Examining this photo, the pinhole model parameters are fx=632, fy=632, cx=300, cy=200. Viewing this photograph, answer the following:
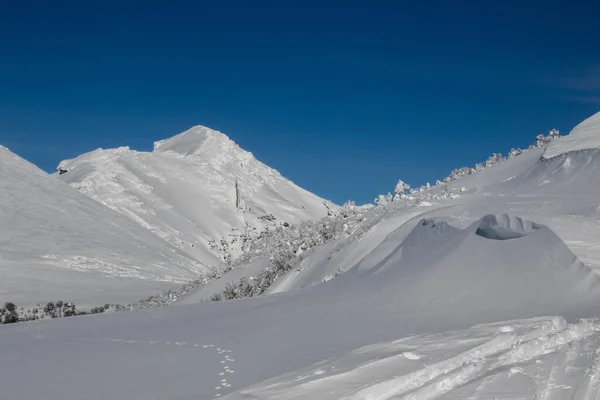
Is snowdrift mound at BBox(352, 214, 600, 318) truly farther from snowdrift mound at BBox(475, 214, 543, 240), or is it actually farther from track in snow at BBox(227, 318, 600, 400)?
track in snow at BBox(227, 318, 600, 400)

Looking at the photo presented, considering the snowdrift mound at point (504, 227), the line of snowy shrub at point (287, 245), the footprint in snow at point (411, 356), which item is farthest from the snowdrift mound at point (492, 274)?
the line of snowy shrub at point (287, 245)

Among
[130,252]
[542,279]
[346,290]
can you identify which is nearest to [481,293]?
[542,279]

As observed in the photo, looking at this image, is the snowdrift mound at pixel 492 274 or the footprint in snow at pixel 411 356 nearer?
the footprint in snow at pixel 411 356

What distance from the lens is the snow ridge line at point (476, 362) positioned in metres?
6.31

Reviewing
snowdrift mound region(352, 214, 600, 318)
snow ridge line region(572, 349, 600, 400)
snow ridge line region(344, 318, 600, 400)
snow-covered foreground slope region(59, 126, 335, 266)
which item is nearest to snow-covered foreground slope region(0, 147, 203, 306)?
snowdrift mound region(352, 214, 600, 318)

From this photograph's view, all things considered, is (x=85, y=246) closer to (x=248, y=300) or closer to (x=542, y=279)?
(x=248, y=300)

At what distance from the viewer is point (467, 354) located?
738 centimetres

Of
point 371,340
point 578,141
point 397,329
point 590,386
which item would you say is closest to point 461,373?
point 590,386

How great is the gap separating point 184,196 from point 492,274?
478 ft

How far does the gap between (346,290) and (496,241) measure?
10.6ft

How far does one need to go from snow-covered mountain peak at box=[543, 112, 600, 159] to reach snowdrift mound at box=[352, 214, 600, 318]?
7977 millimetres

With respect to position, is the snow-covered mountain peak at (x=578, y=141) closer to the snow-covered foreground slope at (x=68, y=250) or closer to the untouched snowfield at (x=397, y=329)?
the untouched snowfield at (x=397, y=329)

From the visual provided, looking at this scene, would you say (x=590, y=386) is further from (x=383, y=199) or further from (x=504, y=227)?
(x=383, y=199)

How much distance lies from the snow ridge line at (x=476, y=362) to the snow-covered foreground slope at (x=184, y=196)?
103 meters
